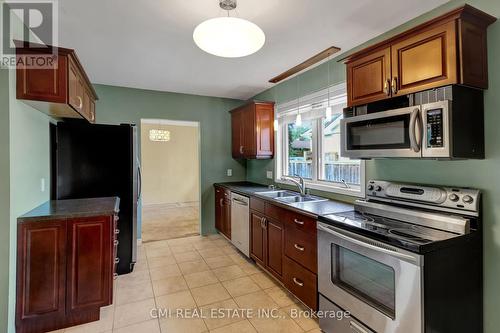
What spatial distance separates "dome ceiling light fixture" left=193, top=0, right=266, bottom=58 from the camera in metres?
1.49

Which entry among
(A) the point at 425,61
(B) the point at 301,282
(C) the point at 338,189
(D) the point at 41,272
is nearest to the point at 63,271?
(D) the point at 41,272

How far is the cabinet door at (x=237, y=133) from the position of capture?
421cm

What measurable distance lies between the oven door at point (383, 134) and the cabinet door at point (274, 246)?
1063 millimetres

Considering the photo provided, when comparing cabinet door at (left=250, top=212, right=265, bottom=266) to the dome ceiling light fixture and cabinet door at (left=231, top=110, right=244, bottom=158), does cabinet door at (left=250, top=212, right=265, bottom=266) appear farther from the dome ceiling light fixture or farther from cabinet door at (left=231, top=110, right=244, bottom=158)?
the dome ceiling light fixture

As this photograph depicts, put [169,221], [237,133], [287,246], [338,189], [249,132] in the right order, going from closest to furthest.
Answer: [287,246] < [338,189] < [249,132] < [237,133] < [169,221]

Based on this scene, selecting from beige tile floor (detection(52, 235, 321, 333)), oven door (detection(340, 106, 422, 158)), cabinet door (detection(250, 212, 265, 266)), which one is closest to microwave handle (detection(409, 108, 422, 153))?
oven door (detection(340, 106, 422, 158))

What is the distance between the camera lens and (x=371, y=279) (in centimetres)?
167

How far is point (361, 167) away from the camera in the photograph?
2.44 meters

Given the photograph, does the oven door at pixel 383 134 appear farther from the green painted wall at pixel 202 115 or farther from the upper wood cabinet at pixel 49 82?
the green painted wall at pixel 202 115

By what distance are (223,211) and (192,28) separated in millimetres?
2776

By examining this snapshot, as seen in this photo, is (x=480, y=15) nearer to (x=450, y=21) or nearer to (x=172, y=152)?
(x=450, y=21)

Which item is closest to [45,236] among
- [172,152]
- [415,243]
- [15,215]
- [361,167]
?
[15,215]

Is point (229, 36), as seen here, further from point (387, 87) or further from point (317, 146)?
point (317, 146)

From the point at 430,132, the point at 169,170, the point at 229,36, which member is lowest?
the point at 169,170
